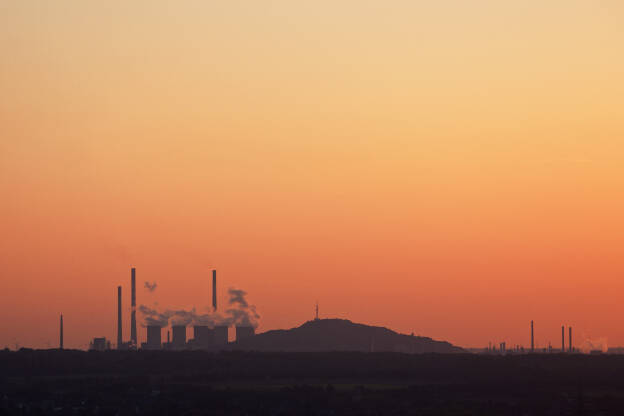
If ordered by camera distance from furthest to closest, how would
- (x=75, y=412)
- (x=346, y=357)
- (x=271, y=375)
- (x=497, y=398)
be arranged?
(x=346, y=357)
(x=271, y=375)
(x=497, y=398)
(x=75, y=412)

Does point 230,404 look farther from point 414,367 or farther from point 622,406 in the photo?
point 414,367

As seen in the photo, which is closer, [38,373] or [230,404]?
[230,404]

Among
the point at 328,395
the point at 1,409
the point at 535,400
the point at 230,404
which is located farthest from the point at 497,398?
the point at 1,409

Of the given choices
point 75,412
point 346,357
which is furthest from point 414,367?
point 75,412

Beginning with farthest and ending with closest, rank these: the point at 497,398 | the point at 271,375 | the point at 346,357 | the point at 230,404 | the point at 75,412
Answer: the point at 346,357, the point at 271,375, the point at 497,398, the point at 230,404, the point at 75,412

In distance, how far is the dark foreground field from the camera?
119m

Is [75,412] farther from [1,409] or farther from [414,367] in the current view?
[414,367]

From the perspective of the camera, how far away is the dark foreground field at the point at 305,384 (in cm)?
11869

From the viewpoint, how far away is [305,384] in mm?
145750

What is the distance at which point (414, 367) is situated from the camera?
7047 inches

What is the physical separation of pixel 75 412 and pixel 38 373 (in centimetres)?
5896

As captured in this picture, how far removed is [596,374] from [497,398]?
31.1 m

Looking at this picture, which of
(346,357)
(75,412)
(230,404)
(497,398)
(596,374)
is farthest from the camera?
(346,357)

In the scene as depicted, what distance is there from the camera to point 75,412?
374 feet
